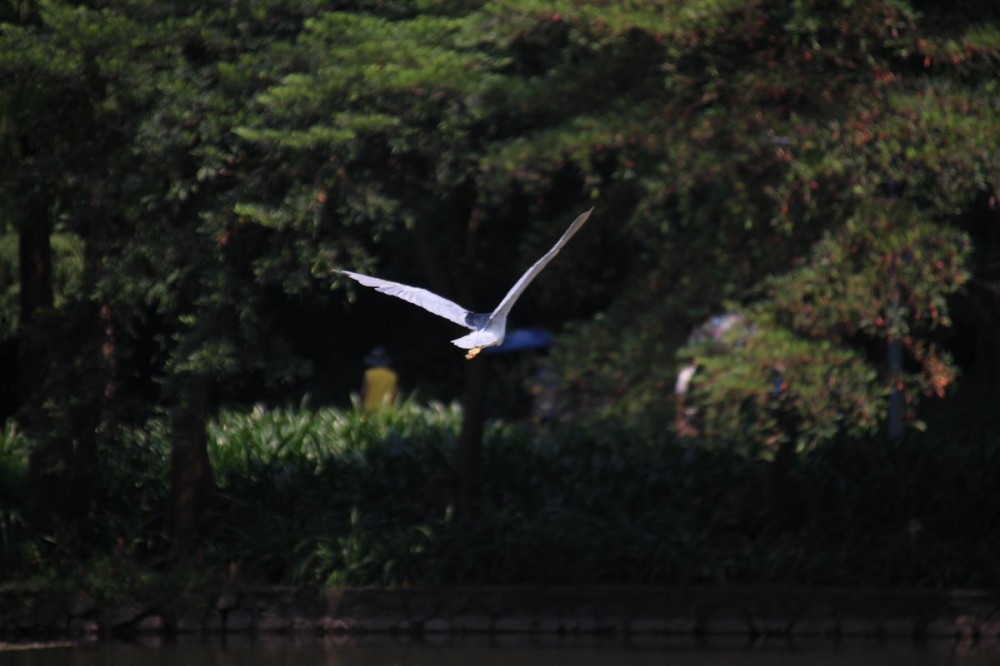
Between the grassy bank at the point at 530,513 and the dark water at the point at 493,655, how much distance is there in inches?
31.1

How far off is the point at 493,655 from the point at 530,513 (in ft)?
7.58

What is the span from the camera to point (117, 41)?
386 inches

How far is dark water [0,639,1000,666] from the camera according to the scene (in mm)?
10047

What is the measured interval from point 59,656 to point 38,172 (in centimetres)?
352

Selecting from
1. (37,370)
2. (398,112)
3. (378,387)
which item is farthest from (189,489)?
(378,387)

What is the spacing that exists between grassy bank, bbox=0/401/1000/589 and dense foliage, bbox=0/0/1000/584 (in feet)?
0.12

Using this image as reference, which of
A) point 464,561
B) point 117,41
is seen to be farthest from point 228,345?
point 464,561

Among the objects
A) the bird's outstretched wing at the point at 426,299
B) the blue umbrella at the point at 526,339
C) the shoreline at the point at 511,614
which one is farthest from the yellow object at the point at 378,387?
the bird's outstretched wing at the point at 426,299

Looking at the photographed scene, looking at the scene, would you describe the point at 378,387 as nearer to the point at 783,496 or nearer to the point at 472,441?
the point at 472,441

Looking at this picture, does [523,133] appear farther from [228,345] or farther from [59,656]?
[59,656]

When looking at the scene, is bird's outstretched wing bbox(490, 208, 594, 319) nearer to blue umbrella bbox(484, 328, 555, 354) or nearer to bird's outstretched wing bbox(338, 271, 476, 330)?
bird's outstretched wing bbox(338, 271, 476, 330)

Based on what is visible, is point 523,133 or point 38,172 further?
point 523,133

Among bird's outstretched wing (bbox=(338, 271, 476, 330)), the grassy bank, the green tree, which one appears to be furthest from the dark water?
bird's outstretched wing (bbox=(338, 271, 476, 330))

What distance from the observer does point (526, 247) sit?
1205cm
